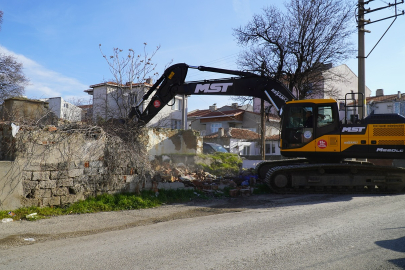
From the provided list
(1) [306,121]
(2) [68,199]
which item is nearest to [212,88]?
(1) [306,121]

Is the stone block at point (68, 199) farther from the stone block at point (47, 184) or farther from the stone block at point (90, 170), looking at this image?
the stone block at point (90, 170)

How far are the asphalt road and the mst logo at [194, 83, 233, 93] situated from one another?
14.7 feet

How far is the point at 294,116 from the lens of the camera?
11.5 m

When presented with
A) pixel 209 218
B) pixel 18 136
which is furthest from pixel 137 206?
pixel 18 136

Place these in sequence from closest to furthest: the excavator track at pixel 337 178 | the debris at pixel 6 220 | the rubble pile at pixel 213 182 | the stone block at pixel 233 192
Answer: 1. the debris at pixel 6 220
2. the stone block at pixel 233 192
3. the rubble pile at pixel 213 182
4. the excavator track at pixel 337 178

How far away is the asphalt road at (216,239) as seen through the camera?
185 inches

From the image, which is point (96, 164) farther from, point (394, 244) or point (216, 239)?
point (394, 244)

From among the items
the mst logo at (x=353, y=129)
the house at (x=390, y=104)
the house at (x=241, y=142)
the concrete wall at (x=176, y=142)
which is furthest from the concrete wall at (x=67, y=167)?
the house at (x=390, y=104)

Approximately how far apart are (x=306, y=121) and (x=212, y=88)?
10.8 ft

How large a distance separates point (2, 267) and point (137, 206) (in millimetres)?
4551

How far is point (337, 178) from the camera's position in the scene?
A: 11500 mm

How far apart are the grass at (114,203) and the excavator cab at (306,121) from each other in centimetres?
353

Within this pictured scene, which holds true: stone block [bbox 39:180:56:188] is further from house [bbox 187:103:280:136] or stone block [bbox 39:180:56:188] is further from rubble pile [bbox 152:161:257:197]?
house [bbox 187:103:280:136]

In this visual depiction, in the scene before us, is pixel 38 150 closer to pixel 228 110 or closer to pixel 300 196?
pixel 300 196
